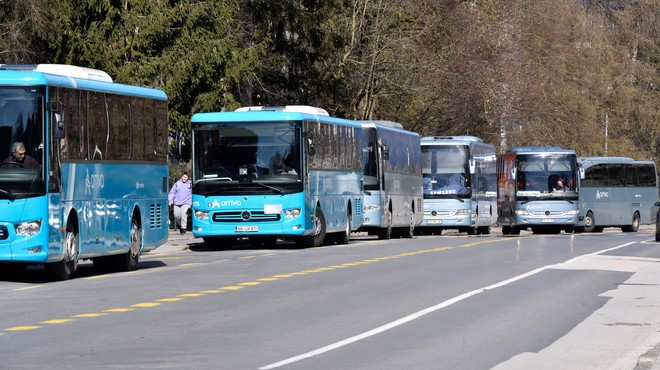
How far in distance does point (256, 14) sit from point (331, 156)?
16703mm

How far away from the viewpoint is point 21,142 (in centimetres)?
2250

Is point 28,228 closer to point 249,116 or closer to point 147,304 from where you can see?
point 147,304

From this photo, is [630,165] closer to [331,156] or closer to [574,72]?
[574,72]

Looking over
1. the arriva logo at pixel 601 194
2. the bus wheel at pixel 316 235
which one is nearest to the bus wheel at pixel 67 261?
the bus wheel at pixel 316 235

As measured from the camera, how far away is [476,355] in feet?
43.8

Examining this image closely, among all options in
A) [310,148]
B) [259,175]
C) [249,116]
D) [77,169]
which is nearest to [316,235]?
[310,148]

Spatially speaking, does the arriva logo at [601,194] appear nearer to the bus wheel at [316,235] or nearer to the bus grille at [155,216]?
the bus wheel at [316,235]

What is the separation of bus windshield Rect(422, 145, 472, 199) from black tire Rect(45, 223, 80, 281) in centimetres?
3182

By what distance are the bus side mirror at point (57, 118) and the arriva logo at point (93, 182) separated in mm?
1818

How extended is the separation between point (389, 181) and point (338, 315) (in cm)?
2971

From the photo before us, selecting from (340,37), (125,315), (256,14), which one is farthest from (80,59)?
(125,315)

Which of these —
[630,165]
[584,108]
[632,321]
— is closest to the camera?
[632,321]

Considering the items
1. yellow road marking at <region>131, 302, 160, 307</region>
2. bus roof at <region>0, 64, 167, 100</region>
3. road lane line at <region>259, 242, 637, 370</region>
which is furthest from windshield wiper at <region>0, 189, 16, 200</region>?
road lane line at <region>259, 242, 637, 370</region>

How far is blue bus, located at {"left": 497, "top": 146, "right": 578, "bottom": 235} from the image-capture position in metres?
58.1
